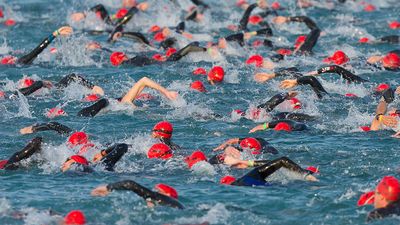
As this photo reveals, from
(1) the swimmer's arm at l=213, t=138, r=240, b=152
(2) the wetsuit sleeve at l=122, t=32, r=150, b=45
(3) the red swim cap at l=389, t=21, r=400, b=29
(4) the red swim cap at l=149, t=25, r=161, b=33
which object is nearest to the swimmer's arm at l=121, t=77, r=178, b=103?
(1) the swimmer's arm at l=213, t=138, r=240, b=152

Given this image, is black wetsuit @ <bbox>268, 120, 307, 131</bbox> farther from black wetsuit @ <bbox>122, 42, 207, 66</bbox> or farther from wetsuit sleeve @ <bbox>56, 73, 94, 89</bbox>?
black wetsuit @ <bbox>122, 42, 207, 66</bbox>

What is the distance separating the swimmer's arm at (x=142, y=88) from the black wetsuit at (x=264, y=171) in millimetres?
4228

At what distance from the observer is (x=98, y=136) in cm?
1834

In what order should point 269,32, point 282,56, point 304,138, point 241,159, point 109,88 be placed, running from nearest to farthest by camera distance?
point 241,159 → point 304,138 → point 109,88 → point 282,56 → point 269,32

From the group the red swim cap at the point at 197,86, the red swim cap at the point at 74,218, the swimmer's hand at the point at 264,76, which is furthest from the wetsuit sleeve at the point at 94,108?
the red swim cap at the point at 74,218

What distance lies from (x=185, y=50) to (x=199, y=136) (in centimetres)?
638

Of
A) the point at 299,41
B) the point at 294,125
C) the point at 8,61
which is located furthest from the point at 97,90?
the point at 299,41

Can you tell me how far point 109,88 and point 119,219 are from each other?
977 centimetres

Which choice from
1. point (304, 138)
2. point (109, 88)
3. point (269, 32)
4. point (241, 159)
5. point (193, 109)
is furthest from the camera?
point (269, 32)

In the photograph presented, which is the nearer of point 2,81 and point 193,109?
point 193,109

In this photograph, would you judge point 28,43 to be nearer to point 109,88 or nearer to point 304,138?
point 109,88

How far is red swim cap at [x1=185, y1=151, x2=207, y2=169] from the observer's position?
1578 centimetres

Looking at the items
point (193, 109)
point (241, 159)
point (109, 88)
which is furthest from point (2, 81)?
point (241, 159)

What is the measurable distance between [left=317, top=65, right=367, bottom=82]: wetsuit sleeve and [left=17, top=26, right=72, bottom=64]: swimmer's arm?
541cm
